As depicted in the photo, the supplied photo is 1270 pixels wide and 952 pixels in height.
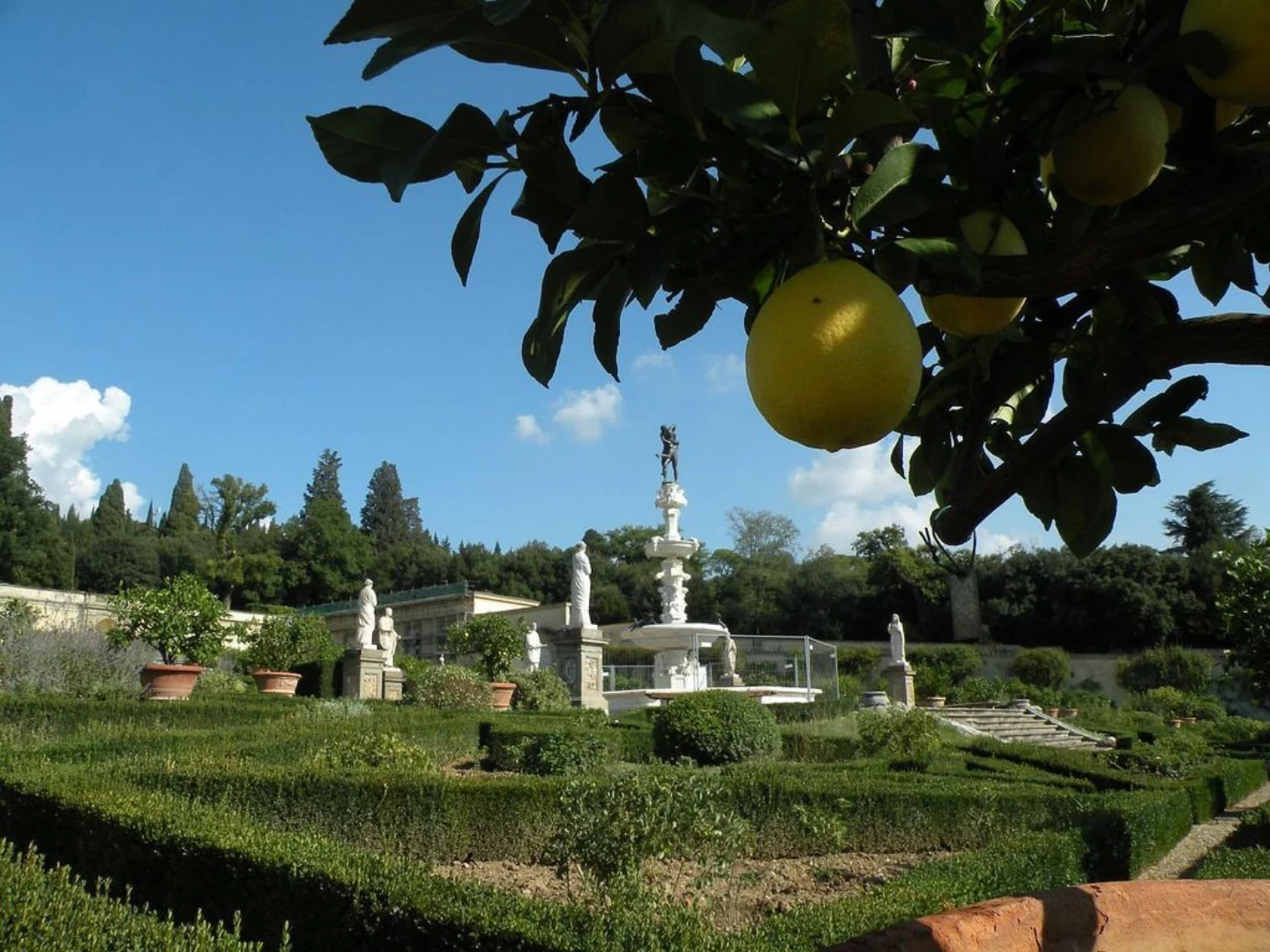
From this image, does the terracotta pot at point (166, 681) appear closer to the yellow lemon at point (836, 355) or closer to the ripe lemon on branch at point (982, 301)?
the ripe lemon on branch at point (982, 301)

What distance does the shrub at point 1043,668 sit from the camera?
3288 centimetres

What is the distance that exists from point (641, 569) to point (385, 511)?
89.8 feet

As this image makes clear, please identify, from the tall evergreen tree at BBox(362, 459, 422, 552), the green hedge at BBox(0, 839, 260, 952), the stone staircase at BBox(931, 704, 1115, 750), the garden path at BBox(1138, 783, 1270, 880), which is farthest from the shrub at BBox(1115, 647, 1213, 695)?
the tall evergreen tree at BBox(362, 459, 422, 552)

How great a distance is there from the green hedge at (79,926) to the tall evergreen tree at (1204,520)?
44.8 metres

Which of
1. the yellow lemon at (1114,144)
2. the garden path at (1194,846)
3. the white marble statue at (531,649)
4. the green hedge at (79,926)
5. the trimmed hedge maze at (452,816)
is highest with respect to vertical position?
the yellow lemon at (1114,144)

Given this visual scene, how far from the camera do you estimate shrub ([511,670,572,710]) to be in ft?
60.5

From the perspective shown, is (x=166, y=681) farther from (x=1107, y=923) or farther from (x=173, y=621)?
(x=1107, y=923)

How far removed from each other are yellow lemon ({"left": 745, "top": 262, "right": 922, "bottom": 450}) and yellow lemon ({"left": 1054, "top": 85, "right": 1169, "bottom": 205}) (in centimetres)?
28

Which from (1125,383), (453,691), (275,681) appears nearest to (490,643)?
(275,681)

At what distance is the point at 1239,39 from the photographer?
953mm

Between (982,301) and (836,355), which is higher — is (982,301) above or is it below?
above

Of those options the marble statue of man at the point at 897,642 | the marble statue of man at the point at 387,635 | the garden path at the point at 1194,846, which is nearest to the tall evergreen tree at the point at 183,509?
the marble statue of man at the point at 387,635

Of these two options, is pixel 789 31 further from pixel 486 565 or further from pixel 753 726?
pixel 486 565

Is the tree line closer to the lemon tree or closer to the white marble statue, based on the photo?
the white marble statue
